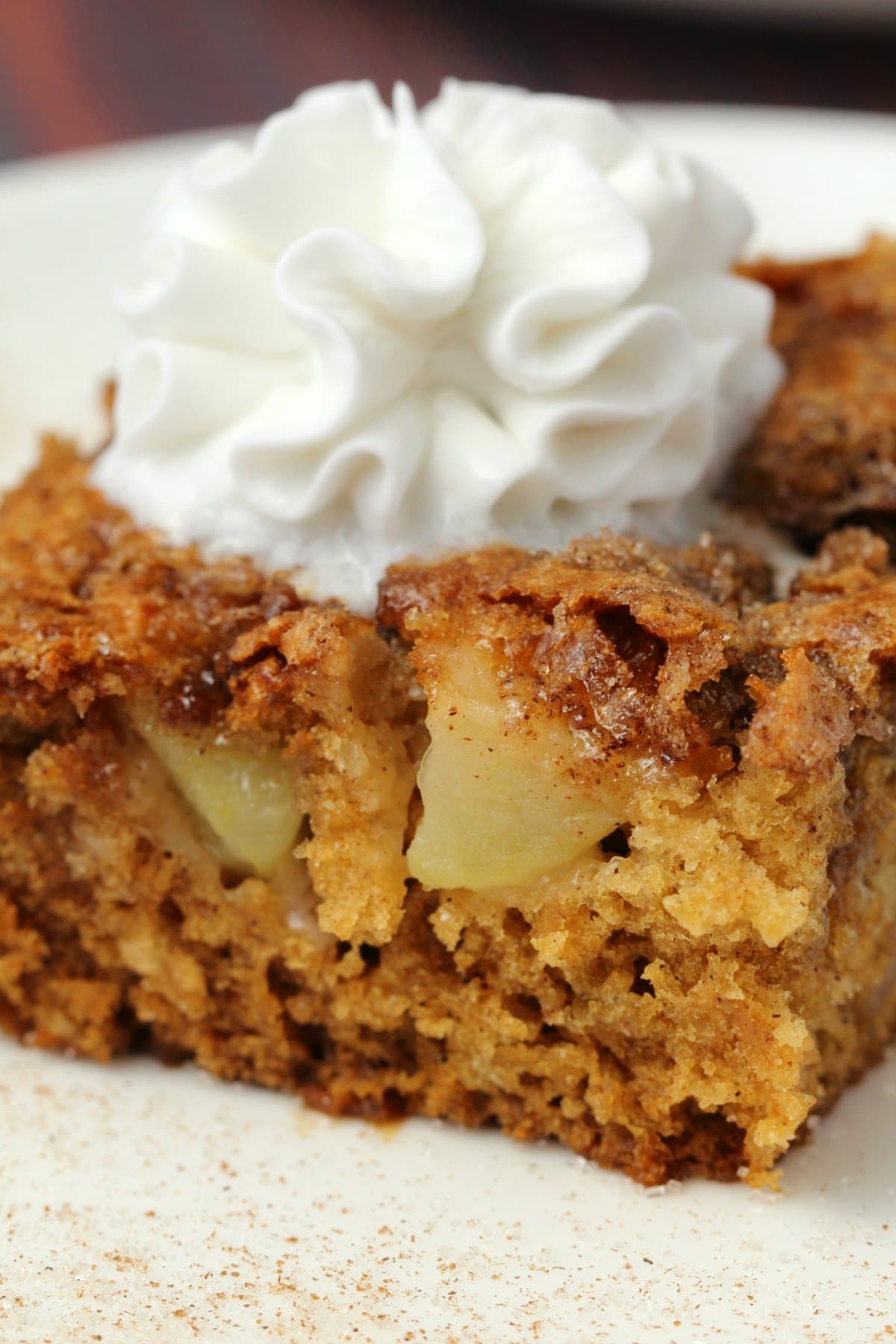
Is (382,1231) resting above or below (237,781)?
below

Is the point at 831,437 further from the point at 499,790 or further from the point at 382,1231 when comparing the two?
the point at 382,1231

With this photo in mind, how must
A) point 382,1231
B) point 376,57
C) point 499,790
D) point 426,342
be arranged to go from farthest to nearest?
point 376,57 → point 426,342 → point 382,1231 → point 499,790

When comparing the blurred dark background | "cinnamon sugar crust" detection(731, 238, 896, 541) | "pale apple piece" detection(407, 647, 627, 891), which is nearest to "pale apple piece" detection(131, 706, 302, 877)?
"pale apple piece" detection(407, 647, 627, 891)

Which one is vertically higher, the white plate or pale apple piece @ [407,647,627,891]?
pale apple piece @ [407,647,627,891]

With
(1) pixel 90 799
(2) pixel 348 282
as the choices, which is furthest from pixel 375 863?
(2) pixel 348 282

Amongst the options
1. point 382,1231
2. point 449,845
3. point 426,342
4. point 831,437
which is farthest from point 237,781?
point 831,437

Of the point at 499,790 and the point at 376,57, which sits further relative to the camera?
the point at 376,57

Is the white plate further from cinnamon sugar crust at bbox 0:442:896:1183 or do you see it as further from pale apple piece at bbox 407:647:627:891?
pale apple piece at bbox 407:647:627:891
